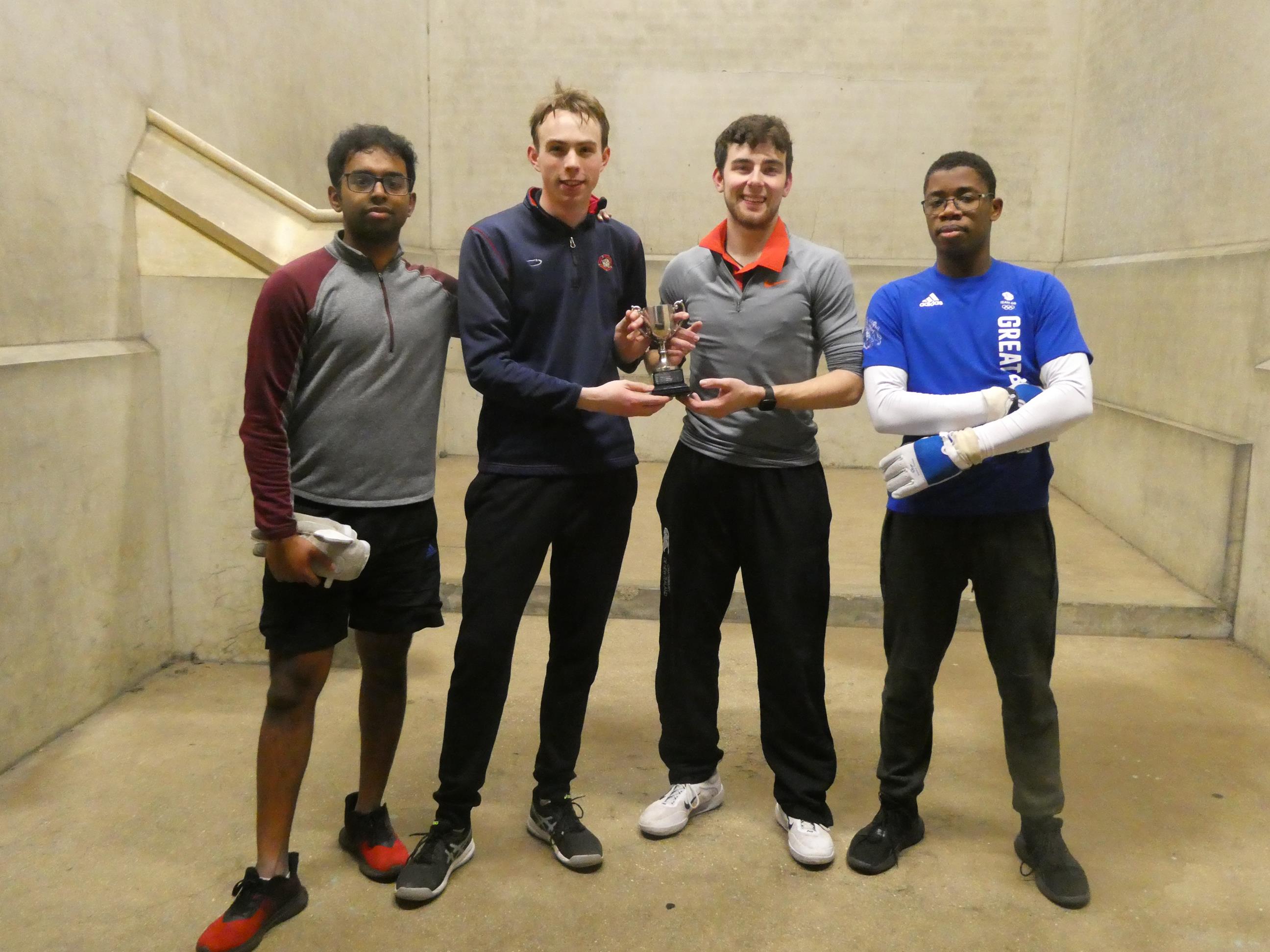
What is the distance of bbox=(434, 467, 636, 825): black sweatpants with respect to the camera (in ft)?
8.79

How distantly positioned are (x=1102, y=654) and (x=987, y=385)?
8.33ft

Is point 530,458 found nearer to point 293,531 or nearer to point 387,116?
point 293,531

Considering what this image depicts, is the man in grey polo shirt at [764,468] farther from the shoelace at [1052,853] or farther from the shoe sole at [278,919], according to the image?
the shoe sole at [278,919]

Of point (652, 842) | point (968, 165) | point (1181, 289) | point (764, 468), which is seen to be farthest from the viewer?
point (1181, 289)

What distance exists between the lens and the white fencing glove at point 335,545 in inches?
94.8

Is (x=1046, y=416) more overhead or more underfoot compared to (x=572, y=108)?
more underfoot

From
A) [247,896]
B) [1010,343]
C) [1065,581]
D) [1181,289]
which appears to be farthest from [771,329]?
[1181,289]

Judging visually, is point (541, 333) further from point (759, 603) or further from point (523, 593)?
point (759, 603)

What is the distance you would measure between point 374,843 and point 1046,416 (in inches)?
83.4

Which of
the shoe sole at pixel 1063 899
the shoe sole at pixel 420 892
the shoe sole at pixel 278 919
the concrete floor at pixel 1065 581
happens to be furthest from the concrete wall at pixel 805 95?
the shoe sole at pixel 278 919

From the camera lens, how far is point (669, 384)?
2.58 m

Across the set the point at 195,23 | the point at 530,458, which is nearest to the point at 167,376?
the point at 195,23

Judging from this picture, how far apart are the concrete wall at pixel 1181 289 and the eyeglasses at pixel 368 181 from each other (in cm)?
396

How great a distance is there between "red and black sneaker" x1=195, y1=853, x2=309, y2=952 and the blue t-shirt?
75.3 inches
